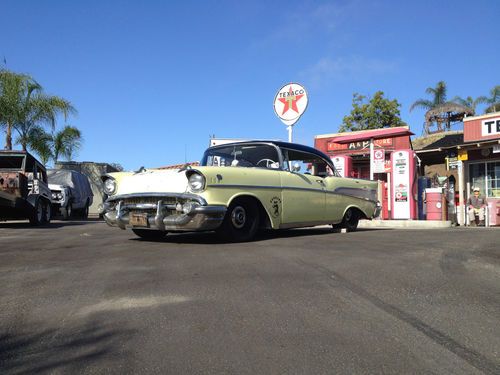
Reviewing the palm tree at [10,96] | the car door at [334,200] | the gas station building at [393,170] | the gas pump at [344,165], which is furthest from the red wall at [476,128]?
the palm tree at [10,96]

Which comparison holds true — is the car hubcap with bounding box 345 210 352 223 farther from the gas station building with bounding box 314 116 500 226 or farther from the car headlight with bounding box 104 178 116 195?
the gas station building with bounding box 314 116 500 226

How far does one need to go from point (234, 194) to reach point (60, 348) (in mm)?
4191

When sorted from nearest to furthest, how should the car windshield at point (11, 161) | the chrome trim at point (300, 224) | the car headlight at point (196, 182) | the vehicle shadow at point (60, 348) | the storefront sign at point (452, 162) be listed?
1. the vehicle shadow at point (60, 348)
2. the car headlight at point (196, 182)
3. the chrome trim at point (300, 224)
4. the car windshield at point (11, 161)
5. the storefront sign at point (452, 162)

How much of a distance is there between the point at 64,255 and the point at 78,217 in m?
14.3

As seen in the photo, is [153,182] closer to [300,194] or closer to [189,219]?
[189,219]

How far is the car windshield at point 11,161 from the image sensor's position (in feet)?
43.7

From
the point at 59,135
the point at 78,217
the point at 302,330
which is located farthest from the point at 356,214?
the point at 59,135

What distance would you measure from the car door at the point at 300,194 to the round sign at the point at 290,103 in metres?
3.65

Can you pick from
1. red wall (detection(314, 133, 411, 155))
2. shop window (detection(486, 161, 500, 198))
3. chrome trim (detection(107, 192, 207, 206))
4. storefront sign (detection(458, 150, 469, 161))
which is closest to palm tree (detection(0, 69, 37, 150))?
red wall (detection(314, 133, 411, 155))

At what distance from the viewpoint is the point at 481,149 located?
18.3 meters

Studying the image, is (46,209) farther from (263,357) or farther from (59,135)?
(59,135)

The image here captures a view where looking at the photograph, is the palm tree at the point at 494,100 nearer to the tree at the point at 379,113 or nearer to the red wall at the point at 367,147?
the tree at the point at 379,113

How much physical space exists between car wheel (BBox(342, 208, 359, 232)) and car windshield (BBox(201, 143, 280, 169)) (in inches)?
96.6

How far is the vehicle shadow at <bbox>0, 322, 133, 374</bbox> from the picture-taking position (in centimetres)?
233
